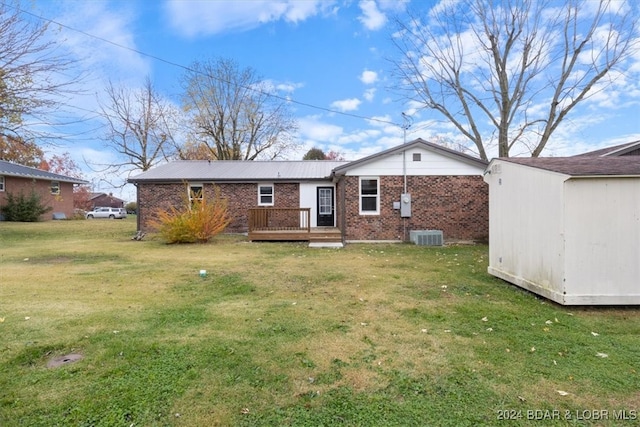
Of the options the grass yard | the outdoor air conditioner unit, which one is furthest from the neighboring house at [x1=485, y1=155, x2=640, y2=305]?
the outdoor air conditioner unit

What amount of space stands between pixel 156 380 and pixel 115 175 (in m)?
29.1

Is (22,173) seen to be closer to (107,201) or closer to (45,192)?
(45,192)

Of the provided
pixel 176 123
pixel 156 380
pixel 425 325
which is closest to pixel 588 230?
pixel 425 325

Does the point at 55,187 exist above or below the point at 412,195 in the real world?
above

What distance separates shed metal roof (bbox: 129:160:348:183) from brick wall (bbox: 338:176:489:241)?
329cm

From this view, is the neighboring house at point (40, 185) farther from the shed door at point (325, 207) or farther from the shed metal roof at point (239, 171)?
the shed door at point (325, 207)

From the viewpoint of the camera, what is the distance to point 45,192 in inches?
1059

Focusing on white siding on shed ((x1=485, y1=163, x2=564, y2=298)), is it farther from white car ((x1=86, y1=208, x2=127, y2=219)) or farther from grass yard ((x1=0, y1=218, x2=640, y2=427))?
white car ((x1=86, y1=208, x2=127, y2=219))

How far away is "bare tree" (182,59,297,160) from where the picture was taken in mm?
28000

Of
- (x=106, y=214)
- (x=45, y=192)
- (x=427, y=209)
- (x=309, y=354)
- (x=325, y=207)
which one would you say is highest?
(x=45, y=192)

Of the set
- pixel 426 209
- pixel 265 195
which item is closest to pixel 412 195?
pixel 426 209

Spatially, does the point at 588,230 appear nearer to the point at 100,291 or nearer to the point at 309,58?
the point at 100,291

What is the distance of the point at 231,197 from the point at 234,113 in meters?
15.6

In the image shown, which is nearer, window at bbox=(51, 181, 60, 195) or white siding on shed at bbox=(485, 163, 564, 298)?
white siding on shed at bbox=(485, 163, 564, 298)
